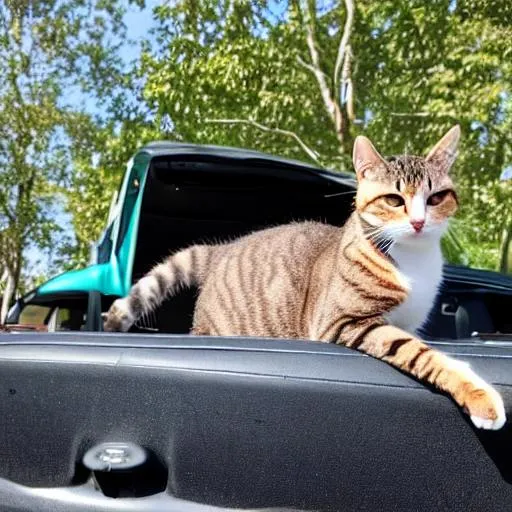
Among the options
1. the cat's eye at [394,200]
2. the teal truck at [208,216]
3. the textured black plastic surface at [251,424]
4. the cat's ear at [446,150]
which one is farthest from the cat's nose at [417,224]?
the teal truck at [208,216]

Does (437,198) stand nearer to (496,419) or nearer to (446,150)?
(446,150)

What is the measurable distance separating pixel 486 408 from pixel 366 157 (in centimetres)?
134

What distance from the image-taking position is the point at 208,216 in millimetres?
3973

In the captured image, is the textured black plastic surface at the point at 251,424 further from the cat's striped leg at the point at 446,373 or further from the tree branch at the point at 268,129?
the tree branch at the point at 268,129

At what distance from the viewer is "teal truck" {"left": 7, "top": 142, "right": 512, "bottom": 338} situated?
3.46 metres

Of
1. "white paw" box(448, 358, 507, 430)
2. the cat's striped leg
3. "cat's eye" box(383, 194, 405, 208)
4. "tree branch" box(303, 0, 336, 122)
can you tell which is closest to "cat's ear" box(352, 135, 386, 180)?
"cat's eye" box(383, 194, 405, 208)

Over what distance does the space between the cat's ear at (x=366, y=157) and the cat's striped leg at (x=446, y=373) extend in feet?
2.21

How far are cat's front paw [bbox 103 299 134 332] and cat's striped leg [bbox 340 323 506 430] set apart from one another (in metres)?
1.22

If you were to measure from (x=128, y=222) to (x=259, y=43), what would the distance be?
28.2ft

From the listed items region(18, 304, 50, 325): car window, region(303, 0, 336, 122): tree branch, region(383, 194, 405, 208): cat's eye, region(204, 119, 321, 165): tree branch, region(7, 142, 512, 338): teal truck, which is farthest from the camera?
region(303, 0, 336, 122): tree branch

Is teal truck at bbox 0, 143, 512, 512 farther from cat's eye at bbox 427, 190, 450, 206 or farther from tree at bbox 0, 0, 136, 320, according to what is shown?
tree at bbox 0, 0, 136, 320

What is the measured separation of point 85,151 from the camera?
19656mm

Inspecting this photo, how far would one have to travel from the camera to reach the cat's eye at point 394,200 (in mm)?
2273

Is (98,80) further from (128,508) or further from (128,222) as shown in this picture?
(128,508)
